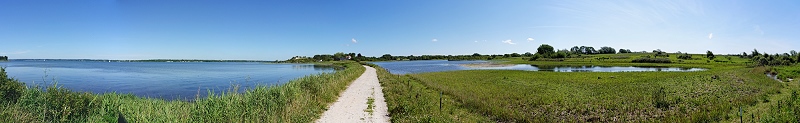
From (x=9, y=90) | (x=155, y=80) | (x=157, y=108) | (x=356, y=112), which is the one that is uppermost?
(x=9, y=90)

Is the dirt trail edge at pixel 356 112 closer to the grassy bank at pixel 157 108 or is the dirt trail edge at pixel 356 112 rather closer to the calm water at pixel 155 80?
the grassy bank at pixel 157 108

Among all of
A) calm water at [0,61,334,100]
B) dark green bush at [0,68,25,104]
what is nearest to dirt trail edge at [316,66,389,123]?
calm water at [0,61,334,100]

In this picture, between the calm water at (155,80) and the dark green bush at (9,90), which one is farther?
the calm water at (155,80)

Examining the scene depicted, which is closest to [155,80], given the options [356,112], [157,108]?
[157,108]

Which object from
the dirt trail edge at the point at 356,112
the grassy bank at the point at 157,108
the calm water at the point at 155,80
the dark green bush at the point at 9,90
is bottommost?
the calm water at the point at 155,80

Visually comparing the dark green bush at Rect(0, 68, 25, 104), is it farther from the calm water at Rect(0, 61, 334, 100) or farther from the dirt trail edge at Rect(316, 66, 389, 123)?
the dirt trail edge at Rect(316, 66, 389, 123)

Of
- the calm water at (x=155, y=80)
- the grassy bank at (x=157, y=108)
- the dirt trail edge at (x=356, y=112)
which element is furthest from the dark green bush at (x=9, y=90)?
the dirt trail edge at (x=356, y=112)

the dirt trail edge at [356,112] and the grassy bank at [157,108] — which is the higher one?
the grassy bank at [157,108]

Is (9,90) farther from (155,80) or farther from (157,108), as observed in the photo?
(155,80)

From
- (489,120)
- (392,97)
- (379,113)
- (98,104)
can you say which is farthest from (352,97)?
(98,104)

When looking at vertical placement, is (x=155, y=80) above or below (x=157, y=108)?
below

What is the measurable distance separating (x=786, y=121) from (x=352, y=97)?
16148 millimetres

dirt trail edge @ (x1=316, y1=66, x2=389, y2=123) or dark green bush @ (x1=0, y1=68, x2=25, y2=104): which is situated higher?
dark green bush @ (x1=0, y1=68, x2=25, y2=104)

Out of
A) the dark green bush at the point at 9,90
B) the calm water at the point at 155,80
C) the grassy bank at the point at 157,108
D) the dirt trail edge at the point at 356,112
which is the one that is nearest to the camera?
the grassy bank at the point at 157,108
